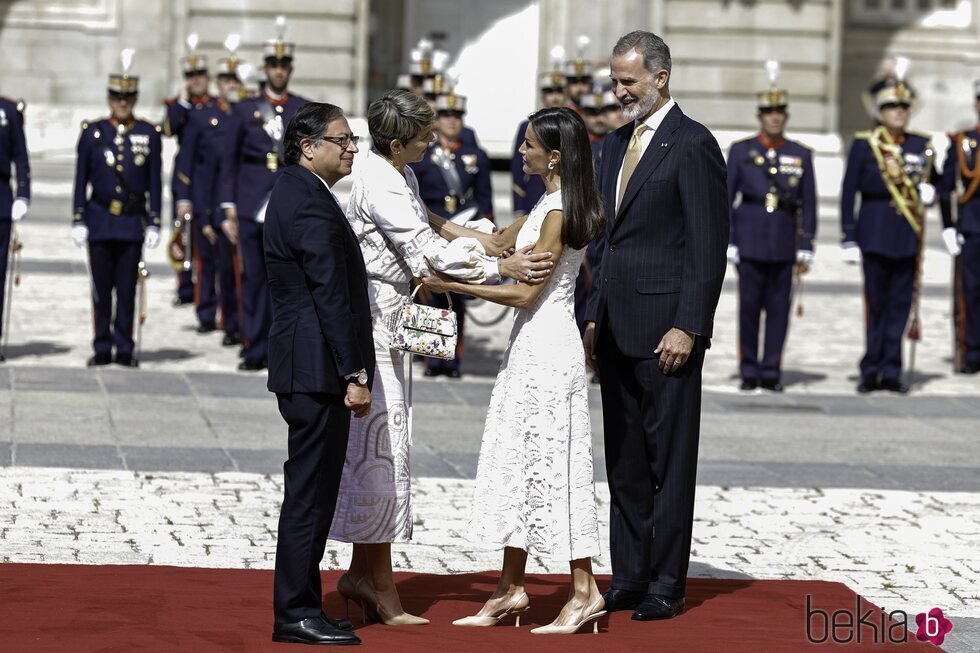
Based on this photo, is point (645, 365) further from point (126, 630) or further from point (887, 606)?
point (126, 630)

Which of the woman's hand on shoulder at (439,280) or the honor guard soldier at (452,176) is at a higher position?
the honor guard soldier at (452,176)

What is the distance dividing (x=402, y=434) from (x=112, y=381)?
5.85 m

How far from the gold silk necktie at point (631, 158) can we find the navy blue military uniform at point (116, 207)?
625 cm

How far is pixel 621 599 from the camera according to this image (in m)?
6.39

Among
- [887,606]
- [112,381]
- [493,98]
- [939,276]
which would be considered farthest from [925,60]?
[887,606]

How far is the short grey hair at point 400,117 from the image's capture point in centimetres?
599

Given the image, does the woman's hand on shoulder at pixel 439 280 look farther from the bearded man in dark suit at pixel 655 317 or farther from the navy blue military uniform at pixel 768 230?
the navy blue military uniform at pixel 768 230

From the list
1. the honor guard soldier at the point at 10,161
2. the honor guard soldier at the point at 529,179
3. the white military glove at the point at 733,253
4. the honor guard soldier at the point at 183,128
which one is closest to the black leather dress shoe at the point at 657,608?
the honor guard soldier at the point at 529,179

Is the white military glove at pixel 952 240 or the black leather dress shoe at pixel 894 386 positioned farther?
the white military glove at pixel 952 240

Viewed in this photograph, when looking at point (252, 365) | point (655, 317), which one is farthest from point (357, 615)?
point (252, 365)

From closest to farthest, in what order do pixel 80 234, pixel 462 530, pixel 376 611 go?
pixel 376 611
pixel 462 530
pixel 80 234

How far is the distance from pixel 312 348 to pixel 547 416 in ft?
2.99

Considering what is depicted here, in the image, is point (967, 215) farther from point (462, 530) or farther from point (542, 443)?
point (542, 443)

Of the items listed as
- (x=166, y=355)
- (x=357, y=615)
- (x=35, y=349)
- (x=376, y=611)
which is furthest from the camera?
(x=166, y=355)
